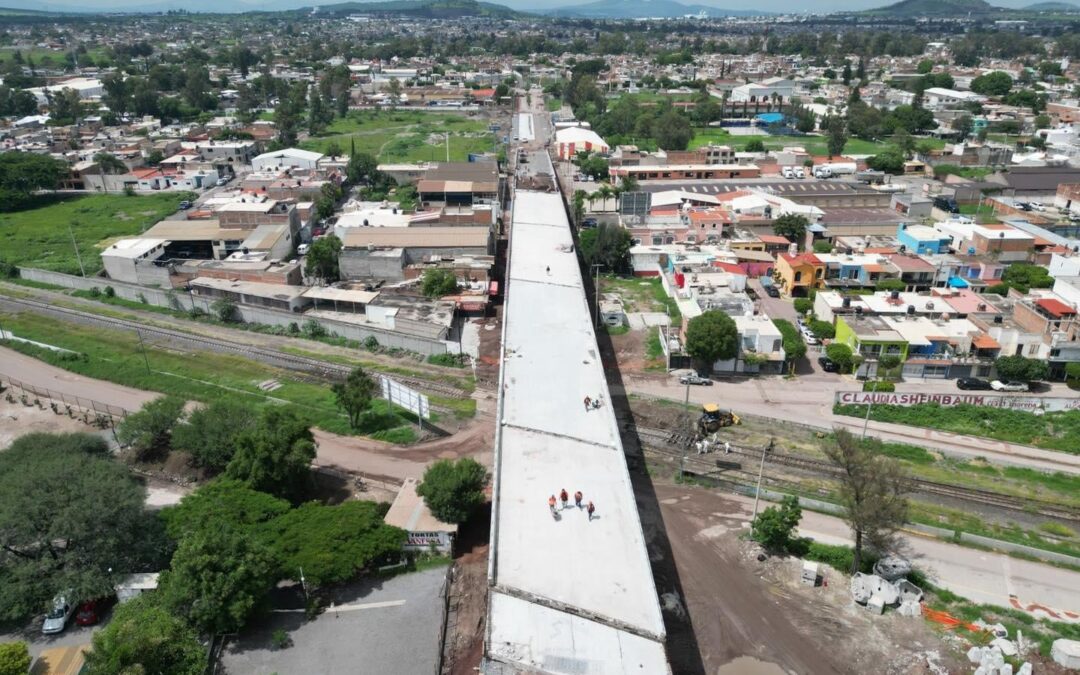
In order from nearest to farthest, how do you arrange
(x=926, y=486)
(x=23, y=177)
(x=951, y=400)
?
(x=926, y=486) < (x=951, y=400) < (x=23, y=177)

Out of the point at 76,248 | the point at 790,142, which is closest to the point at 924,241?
the point at 790,142

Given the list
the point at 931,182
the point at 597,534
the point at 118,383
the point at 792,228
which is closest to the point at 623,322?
the point at 792,228

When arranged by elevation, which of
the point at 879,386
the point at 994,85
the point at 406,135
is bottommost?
the point at 879,386

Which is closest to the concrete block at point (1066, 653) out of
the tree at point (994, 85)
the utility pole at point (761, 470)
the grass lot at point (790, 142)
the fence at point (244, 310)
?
the utility pole at point (761, 470)

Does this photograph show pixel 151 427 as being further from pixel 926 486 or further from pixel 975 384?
pixel 975 384

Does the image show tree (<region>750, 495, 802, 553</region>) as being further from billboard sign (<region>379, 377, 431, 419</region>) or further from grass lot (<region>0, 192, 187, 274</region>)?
grass lot (<region>0, 192, 187, 274</region>)

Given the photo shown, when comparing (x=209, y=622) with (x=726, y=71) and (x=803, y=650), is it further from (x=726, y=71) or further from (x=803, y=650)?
(x=726, y=71)
